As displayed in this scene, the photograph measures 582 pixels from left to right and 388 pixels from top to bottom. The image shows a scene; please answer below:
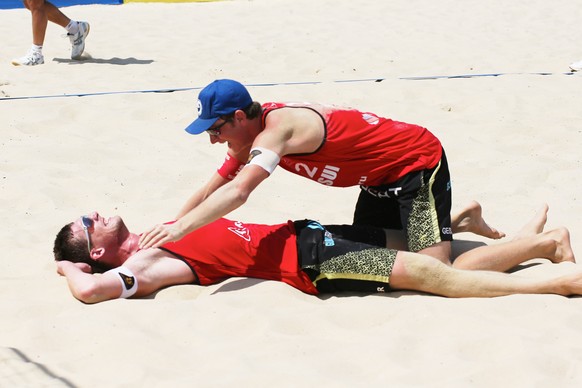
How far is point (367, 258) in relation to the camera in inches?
151

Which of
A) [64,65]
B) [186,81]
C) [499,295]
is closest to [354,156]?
[499,295]

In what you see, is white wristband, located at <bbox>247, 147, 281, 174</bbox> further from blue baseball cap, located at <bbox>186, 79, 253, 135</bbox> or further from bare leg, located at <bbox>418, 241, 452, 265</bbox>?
bare leg, located at <bbox>418, 241, 452, 265</bbox>

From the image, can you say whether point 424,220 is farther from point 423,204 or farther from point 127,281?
point 127,281

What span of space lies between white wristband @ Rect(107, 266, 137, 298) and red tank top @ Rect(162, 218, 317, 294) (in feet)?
0.77

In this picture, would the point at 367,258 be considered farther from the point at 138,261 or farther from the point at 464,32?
the point at 464,32

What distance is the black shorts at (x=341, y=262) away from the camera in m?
3.83

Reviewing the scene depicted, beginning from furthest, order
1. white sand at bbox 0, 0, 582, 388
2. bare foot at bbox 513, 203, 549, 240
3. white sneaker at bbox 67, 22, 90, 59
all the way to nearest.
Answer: white sneaker at bbox 67, 22, 90, 59 < bare foot at bbox 513, 203, 549, 240 < white sand at bbox 0, 0, 582, 388

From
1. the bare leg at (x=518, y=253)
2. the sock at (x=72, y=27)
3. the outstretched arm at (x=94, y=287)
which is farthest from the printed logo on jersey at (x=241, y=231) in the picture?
the sock at (x=72, y=27)

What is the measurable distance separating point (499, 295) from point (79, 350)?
5.95 ft

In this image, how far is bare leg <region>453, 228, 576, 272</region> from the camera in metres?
4.13

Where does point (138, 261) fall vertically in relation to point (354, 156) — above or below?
below

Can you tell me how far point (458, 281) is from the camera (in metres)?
3.78

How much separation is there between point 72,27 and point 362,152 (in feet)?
18.1

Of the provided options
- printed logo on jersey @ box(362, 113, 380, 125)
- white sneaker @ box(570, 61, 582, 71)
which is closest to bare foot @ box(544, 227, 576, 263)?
printed logo on jersey @ box(362, 113, 380, 125)
